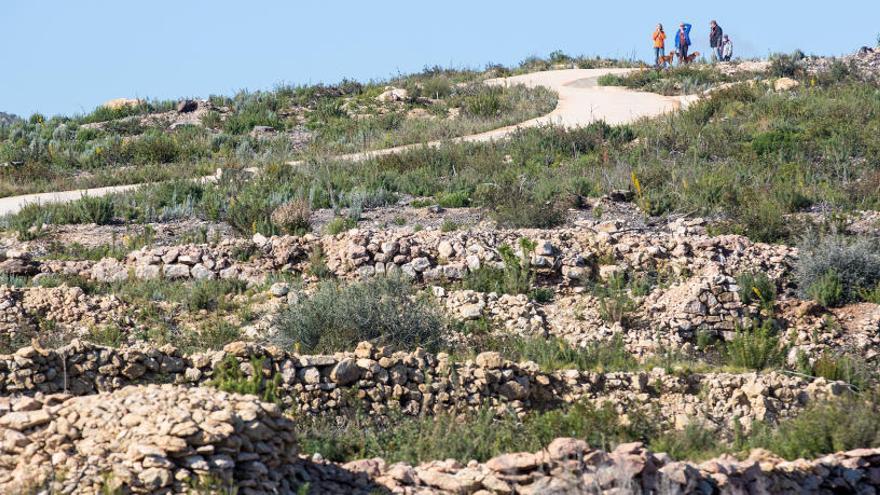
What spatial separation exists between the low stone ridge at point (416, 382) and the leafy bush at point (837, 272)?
2.87 m

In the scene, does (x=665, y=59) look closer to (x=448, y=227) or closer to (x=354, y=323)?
(x=448, y=227)

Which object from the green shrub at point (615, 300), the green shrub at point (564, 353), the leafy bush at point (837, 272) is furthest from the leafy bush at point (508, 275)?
the leafy bush at point (837, 272)

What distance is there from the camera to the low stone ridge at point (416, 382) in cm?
902

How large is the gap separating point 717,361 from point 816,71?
1786cm

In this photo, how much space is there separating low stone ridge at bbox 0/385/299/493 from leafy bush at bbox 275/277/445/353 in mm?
3539

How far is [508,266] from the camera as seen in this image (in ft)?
44.1

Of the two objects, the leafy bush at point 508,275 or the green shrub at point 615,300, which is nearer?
the green shrub at point 615,300

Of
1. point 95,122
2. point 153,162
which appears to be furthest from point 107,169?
point 95,122

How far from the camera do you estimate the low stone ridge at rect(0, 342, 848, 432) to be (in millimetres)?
9023

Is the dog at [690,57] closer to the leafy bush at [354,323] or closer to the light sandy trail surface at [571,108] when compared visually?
the light sandy trail surface at [571,108]

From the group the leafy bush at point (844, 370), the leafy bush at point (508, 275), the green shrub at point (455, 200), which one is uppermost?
the green shrub at point (455, 200)

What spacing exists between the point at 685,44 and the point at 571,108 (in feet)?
24.6

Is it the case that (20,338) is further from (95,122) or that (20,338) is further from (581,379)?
(95,122)

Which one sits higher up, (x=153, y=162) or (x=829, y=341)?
(x=153, y=162)
